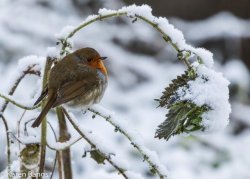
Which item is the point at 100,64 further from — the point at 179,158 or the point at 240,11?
the point at 240,11

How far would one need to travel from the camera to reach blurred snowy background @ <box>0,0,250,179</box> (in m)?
4.58

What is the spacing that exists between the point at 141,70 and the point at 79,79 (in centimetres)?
376

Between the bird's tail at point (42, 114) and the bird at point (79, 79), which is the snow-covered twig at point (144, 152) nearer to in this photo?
the bird's tail at point (42, 114)

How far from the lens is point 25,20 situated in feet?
17.4

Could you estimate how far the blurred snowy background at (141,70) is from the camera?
4.58 meters

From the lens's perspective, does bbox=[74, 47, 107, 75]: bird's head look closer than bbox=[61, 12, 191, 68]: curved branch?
No

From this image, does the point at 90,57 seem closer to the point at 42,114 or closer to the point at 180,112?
the point at 42,114

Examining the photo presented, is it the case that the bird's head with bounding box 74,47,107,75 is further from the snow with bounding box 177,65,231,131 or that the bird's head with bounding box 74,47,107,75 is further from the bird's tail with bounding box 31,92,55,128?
the snow with bounding box 177,65,231,131

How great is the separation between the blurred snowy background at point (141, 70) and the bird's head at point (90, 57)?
1789 mm

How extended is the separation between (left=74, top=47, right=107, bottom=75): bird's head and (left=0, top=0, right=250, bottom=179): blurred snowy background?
5.87 feet

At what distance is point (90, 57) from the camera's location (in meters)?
2.28

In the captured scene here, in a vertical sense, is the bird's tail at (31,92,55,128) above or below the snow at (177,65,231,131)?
above

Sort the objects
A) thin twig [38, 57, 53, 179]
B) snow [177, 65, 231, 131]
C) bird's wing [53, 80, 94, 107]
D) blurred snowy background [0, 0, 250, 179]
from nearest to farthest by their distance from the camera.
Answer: snow [177, 65, 231, 131] < thin twig [38, 57, 53, 179] < bird's wing [53, 80, 94, 107] < blurred snowy background [0, 0, 250, 179]

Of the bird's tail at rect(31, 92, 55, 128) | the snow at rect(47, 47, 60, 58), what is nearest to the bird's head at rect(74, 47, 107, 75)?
the bird's tail at rect(31, 92, 55, 128)
